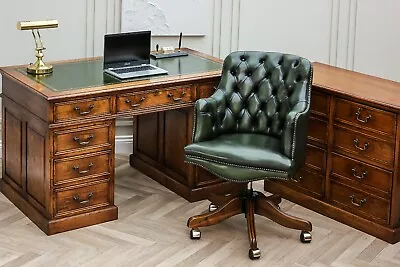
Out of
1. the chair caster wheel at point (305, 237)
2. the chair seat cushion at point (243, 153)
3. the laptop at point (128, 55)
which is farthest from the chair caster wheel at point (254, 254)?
the laptop at point (128, 55)

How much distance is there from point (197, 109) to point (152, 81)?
1.11 feet

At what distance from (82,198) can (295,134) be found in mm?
1203

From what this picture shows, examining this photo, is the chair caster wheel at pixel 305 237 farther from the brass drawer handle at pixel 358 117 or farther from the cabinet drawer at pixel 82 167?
the cabinet drawer at pixel 82 167

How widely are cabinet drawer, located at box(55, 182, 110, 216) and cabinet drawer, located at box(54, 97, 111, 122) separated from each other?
0.41 meters

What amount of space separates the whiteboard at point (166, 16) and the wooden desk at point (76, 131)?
630 millimetres

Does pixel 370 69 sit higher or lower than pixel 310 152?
higher

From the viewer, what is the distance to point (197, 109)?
14.6ft

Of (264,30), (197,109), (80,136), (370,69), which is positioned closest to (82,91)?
(80,136)

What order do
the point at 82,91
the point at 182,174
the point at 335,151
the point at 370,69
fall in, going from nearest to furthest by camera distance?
the point at 82,91 → the point at 335,151 → the point at 182,174 → the point at 370,69

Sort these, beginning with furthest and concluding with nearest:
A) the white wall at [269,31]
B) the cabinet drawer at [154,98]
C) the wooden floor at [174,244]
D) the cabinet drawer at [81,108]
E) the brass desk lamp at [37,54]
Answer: the white wall at [269,31], the brass desk lamp at [37,54], the cabinet drawer at [154,98], the cabinet drawer at [81,108], the wooden floor at [174,244]

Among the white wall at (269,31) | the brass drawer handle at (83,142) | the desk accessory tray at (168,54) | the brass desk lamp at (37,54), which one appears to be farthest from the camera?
the white wall at (269,31)

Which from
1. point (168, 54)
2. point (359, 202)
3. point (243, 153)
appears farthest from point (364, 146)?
point (168, 54)

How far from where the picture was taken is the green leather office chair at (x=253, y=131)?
Result: 4.23m

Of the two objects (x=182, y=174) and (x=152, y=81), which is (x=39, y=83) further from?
(x=182, y=174)
